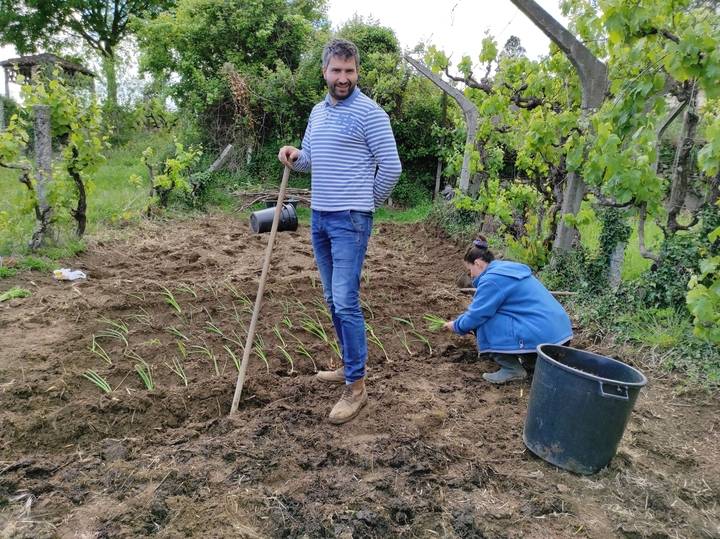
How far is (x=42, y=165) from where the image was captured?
234 inches

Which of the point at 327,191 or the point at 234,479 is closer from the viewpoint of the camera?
the point at 234,479

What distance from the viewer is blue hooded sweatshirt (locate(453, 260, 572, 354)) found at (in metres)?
3.35

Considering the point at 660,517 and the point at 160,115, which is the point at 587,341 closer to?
the point at 660,517

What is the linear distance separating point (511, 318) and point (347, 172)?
4.98ft

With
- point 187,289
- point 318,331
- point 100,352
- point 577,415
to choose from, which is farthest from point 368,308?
point 577,415

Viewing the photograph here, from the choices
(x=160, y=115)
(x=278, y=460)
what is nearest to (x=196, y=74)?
(x=160, y=115)

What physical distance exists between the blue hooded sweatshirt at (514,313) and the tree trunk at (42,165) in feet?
16.8

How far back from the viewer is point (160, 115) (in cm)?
1700

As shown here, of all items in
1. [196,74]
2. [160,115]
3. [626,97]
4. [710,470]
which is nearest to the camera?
[710,470]

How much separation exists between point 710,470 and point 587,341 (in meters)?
1.62

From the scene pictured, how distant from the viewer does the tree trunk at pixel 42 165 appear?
5895 mm

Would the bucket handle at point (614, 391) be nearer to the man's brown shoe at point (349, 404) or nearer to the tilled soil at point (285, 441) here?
the tilled soil at point (285, 441)

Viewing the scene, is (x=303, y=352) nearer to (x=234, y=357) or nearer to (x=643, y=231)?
(x=234, y=357)

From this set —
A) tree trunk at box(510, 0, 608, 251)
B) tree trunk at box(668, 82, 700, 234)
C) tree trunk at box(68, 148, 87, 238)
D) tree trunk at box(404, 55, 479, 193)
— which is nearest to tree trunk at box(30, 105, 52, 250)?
tree trunk at box(68, 148, 87, 238)
